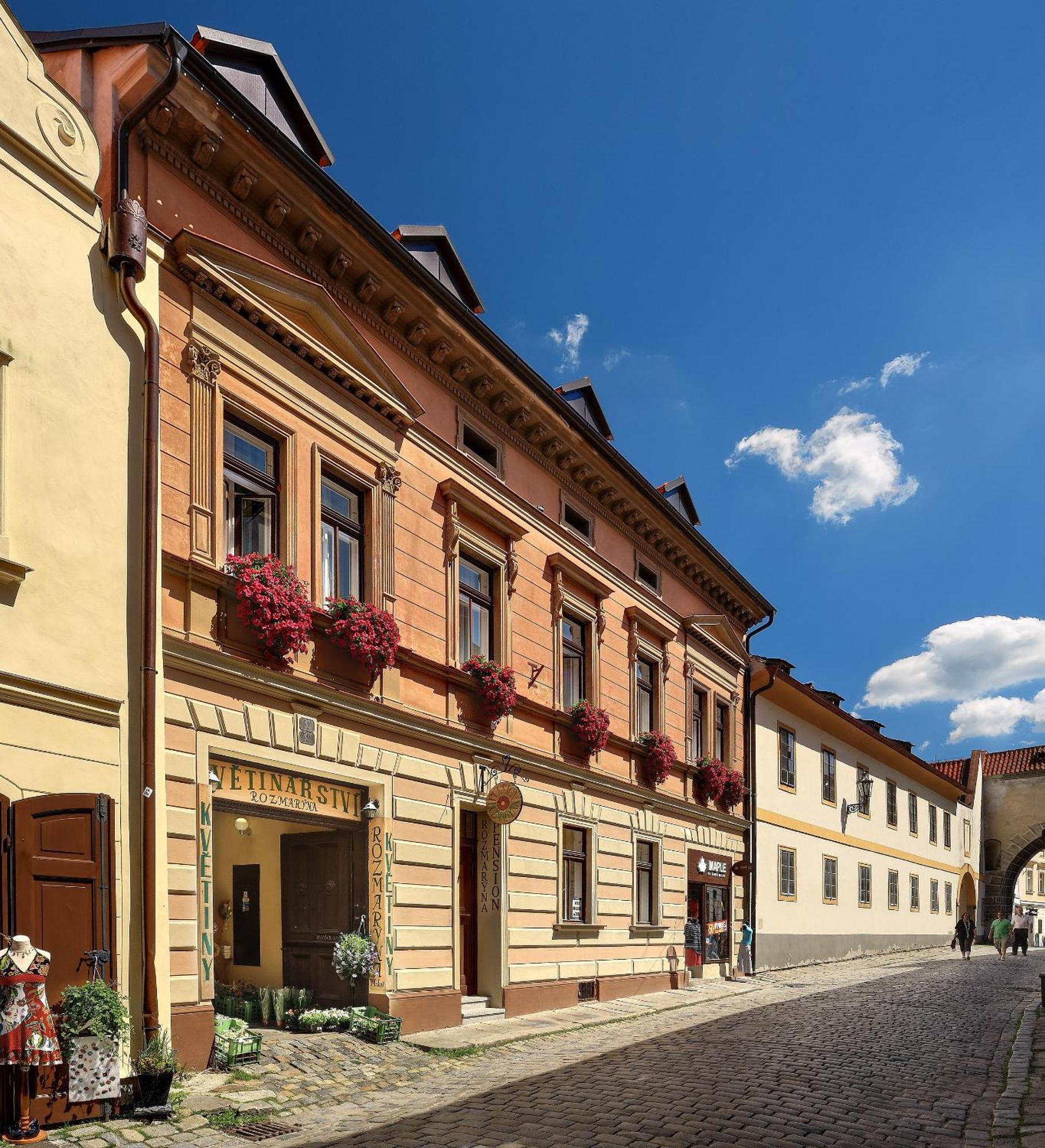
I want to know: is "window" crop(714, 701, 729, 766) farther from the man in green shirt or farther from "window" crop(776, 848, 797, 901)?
the man in green shirt

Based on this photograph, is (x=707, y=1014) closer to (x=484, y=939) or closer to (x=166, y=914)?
(x=484, y=939)

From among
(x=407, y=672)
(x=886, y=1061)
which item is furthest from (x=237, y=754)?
(x=886, y=1061)

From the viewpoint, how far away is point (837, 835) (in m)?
33.6

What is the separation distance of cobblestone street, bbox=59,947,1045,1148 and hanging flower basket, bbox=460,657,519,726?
4.17 metres

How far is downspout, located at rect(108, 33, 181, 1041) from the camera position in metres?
10.0

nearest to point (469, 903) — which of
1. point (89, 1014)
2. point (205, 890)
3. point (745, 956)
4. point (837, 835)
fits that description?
point (205, 890)

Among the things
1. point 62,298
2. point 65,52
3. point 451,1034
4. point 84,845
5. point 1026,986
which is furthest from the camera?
point 1026,986

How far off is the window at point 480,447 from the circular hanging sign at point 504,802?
4.62 metres

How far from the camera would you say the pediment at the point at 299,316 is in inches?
460

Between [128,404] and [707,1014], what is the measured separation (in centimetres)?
1289

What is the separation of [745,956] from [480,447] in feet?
46.0

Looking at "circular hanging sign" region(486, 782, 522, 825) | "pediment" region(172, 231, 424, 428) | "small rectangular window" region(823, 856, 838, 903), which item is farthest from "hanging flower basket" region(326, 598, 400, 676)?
"small rectangular window" region(823, 856, 838, 903)

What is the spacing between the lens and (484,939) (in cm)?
1641

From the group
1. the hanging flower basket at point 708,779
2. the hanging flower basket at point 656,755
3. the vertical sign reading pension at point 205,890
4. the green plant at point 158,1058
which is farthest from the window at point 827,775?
the green plant at point 158,1058
